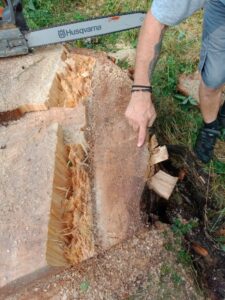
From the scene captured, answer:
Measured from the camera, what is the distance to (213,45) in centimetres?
222

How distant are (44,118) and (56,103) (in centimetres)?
14

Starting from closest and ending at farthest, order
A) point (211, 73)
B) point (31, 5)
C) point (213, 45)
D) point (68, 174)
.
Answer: point (68, 174) → point (213, 45) → point (211, 73) → point (31, 5)

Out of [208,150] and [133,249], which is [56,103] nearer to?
[133,249]

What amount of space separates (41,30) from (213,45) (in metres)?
1.15

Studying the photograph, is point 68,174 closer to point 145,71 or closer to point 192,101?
point 145,71

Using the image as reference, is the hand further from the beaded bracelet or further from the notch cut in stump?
the notch cut in stump

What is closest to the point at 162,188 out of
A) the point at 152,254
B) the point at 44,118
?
the point at 152,254

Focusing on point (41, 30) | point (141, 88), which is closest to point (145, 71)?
point (141, 88)

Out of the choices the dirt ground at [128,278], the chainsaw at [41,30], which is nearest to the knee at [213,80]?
the chainsaw at [41,30]

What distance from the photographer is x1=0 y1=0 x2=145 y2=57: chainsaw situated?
2.51 meters

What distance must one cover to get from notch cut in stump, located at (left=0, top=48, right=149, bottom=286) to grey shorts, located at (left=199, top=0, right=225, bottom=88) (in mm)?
496

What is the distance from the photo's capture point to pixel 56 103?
225 cm

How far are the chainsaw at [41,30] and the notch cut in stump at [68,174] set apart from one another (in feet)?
1.29

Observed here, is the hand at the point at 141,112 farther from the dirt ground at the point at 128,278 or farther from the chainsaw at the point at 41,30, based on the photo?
the chainsaw at the point at 41,30
